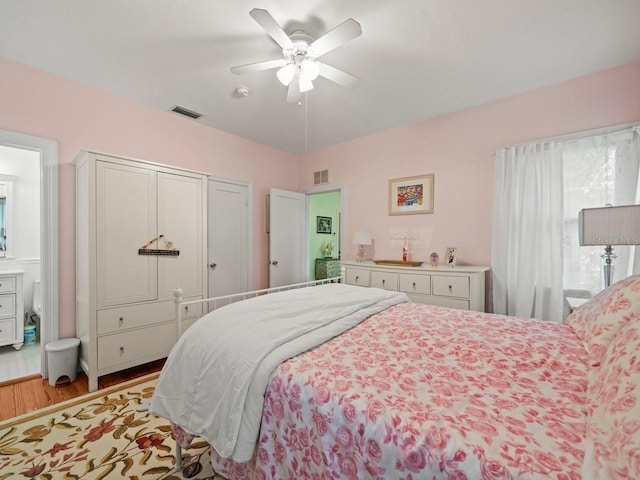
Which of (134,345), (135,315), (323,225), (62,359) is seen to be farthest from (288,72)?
(323,225)

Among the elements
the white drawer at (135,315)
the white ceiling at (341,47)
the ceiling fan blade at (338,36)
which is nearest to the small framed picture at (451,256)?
the white ceiling at (341,47)

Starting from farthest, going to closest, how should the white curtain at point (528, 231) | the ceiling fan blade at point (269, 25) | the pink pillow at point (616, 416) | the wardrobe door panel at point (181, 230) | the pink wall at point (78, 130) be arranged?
the wardrobe door panel at point (181, 230)
the white curtain at point (528, 231)
the pink wall at point (78, 130)
the ceiling fan blade at point (269, 25)
the pink pillow at point (616, 416)

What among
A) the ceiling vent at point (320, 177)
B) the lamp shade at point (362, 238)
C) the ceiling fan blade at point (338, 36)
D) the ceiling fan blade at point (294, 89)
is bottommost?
the lamp shade at point (362, 238)

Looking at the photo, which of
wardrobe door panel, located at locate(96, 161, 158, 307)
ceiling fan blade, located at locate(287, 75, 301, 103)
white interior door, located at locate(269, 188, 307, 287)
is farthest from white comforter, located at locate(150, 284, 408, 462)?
white interior door, located at locate(269, 188, 307, 287)

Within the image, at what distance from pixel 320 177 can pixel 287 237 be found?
103 centimetres

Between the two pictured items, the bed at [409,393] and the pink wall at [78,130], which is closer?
the bed at [409,393]

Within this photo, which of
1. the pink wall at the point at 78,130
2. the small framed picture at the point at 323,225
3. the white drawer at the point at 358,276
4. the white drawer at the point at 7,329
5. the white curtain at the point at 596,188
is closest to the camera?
the white curtain at the point at 596,188

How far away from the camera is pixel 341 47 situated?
216cm

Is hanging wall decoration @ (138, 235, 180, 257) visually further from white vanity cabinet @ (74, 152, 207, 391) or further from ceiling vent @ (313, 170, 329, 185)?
ceiling vent @ (313, 170, 329, 185)

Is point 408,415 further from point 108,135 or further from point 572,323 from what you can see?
point 108,135

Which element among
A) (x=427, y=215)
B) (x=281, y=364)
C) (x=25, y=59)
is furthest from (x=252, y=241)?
(x=281, y=364)

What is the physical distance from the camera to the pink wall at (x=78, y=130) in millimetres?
2436

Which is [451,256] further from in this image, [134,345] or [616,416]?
[134,345]

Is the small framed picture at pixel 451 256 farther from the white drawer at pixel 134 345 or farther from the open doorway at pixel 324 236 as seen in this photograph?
the white drawer at pixel 134 345
